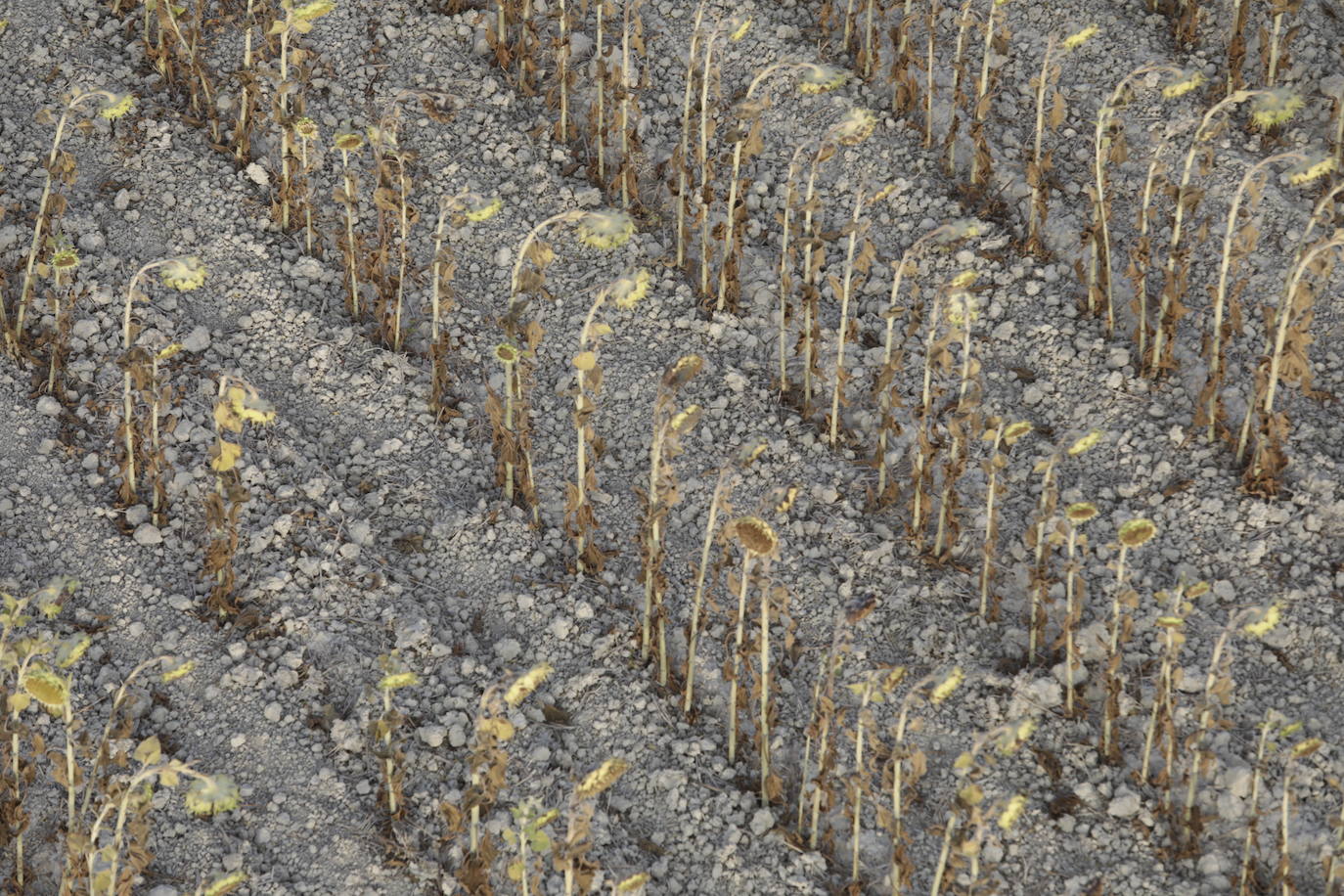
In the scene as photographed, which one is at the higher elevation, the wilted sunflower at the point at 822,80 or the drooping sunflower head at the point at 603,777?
the wilted sunflower at the point at 822,80

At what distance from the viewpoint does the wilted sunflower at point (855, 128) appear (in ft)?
17.0

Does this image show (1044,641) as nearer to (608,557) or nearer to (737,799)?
(737,799)

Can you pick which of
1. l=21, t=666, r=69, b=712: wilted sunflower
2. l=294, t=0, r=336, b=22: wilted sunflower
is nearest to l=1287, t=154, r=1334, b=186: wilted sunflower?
l=294, t=0, r=336, b=22: wilted sunflower

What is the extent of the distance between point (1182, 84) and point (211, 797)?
3750mm

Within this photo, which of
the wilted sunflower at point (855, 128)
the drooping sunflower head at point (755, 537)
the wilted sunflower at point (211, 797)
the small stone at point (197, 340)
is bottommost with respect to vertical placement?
the wilted sunflower at point (211, 797)

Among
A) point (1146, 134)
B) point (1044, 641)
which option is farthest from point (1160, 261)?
point (1044, 641)

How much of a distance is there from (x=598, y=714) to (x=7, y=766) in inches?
57.7

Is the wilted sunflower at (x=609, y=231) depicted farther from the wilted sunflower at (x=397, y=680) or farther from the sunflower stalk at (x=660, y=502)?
the wilted sunflower at (x=397, y=680)

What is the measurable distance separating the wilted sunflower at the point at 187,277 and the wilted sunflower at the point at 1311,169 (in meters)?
Answer: 3.40

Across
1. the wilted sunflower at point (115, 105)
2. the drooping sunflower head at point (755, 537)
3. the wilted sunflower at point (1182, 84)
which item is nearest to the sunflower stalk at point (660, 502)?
the drooping sunflower head at point (755, 537)

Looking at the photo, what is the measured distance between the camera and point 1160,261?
495cm

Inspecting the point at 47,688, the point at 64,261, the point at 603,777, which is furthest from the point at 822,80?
the point at 47,688

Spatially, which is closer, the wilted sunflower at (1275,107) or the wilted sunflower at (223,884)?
the wilted sunflower at (223,884)

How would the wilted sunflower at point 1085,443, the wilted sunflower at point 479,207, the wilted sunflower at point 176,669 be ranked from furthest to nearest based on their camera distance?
the wilted sunflower at point 479,207 → the wilted sunflower at point 1085,443 → the wilted sunflower at point 176,669
